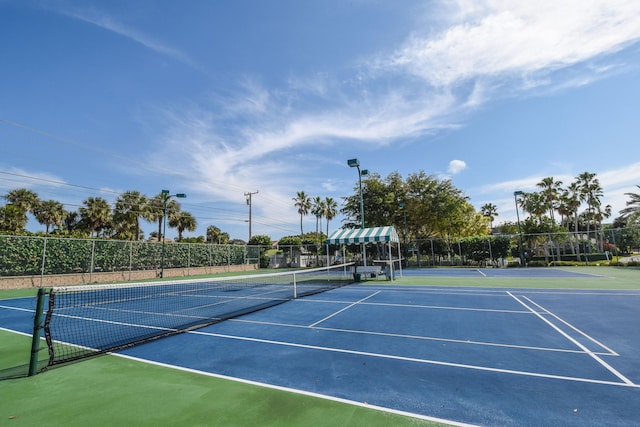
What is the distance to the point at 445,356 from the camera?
230 inches

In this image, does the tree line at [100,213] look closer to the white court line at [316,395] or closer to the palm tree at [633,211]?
the white court line at [316,395]

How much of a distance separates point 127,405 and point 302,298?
9.67 m

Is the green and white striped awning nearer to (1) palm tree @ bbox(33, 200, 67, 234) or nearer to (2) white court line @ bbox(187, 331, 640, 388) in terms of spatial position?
(2) white court line @ bbox(187, 331, 640, 388)

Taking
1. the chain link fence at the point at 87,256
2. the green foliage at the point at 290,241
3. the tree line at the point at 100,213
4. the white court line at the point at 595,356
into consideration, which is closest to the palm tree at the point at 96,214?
the tree line at the point at 100,213

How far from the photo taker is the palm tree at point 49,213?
1555 inches

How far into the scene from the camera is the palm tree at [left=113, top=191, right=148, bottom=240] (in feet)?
128

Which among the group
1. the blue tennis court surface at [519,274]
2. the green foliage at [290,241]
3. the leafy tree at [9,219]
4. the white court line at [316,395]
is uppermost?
the leafy tree at [9,219]

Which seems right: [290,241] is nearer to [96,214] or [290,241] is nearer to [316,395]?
[96,214]

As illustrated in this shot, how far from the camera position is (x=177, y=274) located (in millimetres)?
29094

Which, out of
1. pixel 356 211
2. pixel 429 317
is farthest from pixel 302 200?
pixel 429 317

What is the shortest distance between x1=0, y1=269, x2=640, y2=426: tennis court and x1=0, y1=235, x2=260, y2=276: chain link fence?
34.8ft

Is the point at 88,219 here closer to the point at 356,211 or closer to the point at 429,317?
the point at 356,211

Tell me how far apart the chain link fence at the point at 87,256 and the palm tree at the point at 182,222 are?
2082 cm

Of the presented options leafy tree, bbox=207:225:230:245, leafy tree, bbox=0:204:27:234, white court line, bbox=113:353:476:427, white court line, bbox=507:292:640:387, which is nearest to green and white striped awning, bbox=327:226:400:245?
white court line, bbox=507:292:640:387
